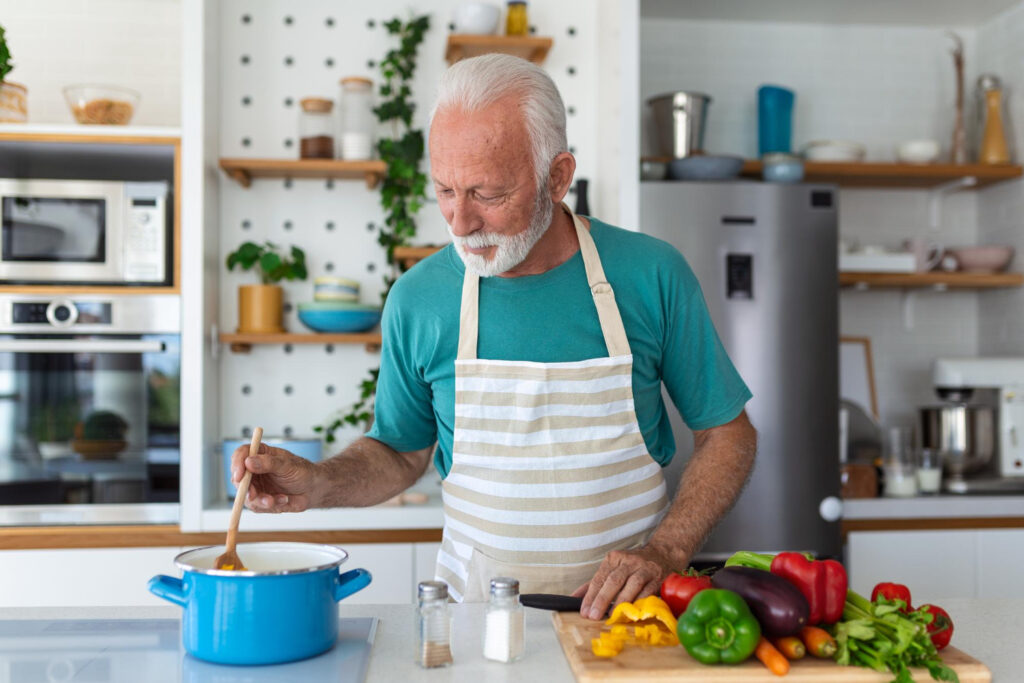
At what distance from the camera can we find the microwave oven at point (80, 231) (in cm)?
278

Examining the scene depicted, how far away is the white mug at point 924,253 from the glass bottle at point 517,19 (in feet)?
5.30

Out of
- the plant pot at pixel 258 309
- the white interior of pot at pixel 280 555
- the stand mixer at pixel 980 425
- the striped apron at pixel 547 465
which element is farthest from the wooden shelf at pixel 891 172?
the white interior of pot at pixel 280 555

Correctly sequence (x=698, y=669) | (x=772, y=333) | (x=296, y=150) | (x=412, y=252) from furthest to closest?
1. (x=296, y=150)
2. (x=412, y=252)
3. (x=772, y=333)
4. (x=698, y=669)

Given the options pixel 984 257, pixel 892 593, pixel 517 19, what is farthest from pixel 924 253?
pixel 892 593

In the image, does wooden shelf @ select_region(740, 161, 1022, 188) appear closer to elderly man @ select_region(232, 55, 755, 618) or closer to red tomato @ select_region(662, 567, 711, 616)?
elderly man @ select_region(232, 55, 755, 618)

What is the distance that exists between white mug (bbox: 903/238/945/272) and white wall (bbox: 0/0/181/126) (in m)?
2.66

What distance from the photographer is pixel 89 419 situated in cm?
279

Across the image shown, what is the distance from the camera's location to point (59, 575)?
9.04ft

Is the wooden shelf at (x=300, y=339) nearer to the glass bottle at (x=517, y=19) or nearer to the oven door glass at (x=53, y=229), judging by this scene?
the oven door glass at (x=53, y=229)

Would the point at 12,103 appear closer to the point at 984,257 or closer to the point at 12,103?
the point at 12,103

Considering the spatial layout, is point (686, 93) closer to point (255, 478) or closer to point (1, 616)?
point (255, 478)

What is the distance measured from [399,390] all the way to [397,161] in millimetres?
1548

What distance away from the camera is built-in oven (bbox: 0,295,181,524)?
2762 mm

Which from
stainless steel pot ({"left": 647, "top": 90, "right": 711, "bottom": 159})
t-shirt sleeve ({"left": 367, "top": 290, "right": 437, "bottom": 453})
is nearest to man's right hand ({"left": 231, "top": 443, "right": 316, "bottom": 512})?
t-shirt sleeve ({"left": 367, "top": 290, "right": 437, "bottom": 453})
